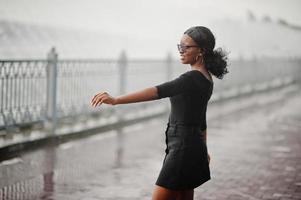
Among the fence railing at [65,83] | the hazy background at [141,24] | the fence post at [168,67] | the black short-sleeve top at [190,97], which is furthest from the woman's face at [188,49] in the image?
the hazy background at [141,24]

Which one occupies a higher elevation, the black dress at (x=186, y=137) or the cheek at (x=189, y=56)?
the cheek at (x=189, y=56)

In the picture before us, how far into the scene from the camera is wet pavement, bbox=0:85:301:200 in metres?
6.30

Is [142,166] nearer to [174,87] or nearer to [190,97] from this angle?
[190,97]

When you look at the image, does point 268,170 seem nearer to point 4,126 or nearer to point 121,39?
point 4,126

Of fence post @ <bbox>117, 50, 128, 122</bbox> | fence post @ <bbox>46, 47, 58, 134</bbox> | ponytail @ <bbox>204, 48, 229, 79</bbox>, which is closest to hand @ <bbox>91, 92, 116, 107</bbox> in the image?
ponytail @ <bbox>204, 48, 229, 79</bbox>

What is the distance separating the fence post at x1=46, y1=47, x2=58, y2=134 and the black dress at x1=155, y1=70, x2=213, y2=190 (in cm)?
690

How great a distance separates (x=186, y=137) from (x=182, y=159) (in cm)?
14

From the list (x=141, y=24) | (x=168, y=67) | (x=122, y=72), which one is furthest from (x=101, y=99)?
(x=141, y=24)

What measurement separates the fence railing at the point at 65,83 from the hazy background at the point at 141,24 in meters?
12.9

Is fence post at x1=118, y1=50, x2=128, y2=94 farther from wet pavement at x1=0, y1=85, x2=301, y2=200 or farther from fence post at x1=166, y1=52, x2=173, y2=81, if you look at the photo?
fence post at x1=166, y1=52, x2=173, y2=81

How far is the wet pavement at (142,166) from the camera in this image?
6.30 metres

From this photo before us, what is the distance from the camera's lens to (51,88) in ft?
33.7

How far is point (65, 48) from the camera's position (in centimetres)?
3309

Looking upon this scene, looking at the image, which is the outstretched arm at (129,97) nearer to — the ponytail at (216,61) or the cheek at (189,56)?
the cheek at (189,56)
